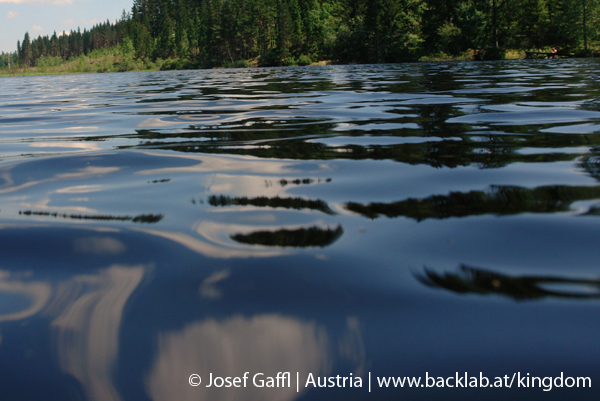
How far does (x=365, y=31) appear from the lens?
4766 centimetres

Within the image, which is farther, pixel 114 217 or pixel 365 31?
pixel 365 31

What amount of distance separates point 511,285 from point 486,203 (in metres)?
0.74

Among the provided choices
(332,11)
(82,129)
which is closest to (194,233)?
(82,129)

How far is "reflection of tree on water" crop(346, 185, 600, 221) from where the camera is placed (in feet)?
5.35

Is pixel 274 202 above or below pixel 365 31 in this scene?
below

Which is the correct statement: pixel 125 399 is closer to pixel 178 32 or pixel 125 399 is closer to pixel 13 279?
pixel 13 279

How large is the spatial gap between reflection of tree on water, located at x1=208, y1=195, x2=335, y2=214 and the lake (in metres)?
0.01

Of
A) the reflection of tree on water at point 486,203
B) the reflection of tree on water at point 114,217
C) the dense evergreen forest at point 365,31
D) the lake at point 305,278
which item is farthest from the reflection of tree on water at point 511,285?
the dense evergreen forest at point 365,31

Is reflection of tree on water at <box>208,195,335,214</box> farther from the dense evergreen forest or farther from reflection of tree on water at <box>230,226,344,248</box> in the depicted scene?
the dense evergreen forest

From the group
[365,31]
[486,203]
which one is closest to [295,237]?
[486,203]

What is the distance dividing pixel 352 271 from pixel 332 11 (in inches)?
2719

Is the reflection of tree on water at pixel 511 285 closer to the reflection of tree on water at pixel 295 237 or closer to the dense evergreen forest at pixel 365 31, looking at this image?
the reflection of tree on water at pixel 295 237

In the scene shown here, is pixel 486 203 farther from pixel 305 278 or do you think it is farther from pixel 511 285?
pixel 305 278

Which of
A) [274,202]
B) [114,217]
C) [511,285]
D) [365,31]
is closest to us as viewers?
[511,285]
